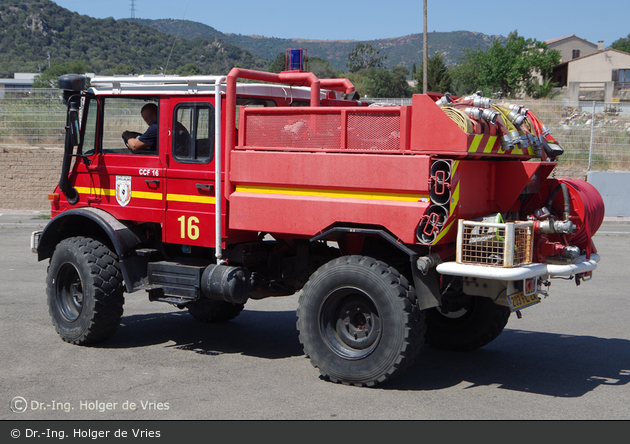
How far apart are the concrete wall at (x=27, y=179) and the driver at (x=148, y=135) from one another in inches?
592

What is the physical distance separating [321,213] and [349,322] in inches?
37.4

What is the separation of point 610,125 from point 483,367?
1870cm

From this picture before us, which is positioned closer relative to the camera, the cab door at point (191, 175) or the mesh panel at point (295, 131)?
the mesh panel at point (295, 131)

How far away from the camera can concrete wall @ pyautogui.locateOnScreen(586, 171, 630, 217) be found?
768 inches

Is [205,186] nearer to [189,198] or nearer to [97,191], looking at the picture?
[189,198]

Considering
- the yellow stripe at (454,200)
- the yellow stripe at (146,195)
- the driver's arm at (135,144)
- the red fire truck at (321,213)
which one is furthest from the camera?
the driver's arm at (135,144)

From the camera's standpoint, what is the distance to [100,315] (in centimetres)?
664

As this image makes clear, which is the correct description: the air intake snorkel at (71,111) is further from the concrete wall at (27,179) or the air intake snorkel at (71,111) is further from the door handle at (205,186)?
the concrete wall at (27,179)

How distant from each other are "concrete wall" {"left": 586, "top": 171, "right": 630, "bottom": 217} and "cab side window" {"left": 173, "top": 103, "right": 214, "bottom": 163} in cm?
1589

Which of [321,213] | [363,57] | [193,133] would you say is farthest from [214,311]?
[363,57]

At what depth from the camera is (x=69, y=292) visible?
23.3 ft

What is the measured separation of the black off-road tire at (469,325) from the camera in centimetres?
660

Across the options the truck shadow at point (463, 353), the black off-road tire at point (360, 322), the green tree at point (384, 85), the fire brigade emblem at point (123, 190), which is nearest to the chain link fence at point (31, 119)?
the truck shadow at point (463, 353)

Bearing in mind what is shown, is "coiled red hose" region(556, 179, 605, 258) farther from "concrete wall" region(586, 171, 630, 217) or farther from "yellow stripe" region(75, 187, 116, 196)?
"concrete wall" region(586, 171, 630, 217)
